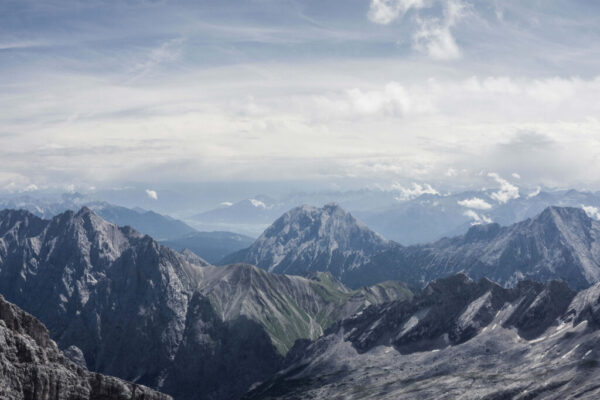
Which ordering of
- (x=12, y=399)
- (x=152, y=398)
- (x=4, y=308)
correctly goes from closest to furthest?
1. (x=12, y=399)
2. (x=4, y=308)
3. (x=152, y=398)

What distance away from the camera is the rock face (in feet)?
287

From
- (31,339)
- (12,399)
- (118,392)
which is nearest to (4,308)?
(31,339)

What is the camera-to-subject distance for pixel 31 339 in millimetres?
93062

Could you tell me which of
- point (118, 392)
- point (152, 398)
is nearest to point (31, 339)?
point (118, 392)

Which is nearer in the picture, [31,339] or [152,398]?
[31,339]

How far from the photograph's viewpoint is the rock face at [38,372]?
87.4 metres

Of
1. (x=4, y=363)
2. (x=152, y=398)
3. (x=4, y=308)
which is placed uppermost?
(x=4, y=308)

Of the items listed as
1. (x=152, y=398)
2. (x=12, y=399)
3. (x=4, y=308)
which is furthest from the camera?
(x=152, y=398)

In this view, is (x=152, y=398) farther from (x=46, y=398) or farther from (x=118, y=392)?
(x=46, y=398)

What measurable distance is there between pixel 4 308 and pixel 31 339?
22.1 ft

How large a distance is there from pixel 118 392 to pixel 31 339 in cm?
1702

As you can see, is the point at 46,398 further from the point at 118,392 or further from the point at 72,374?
the point at 118,392

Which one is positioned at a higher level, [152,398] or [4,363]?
[4,363]

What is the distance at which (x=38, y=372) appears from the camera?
9031 centimetres
